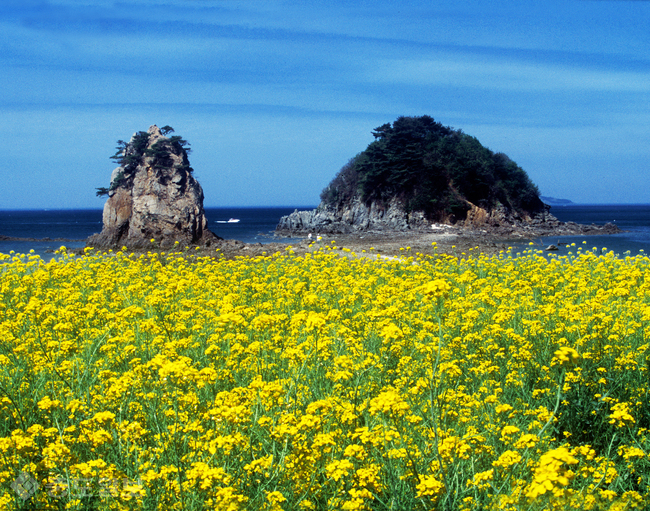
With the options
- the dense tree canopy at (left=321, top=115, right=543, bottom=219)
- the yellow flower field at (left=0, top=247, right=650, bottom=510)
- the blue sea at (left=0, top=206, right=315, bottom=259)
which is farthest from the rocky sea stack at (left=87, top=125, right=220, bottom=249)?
the yellow flower field at (left=0, top=247, right=650, bottom=510)

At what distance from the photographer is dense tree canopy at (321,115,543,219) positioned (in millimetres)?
58281

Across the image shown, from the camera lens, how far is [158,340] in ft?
18.0

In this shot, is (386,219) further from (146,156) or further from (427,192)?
(146,156)

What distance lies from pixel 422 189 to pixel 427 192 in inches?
30.2

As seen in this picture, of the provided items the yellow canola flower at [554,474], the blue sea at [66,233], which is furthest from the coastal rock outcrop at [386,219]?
the yellow canola flower at [554,474]

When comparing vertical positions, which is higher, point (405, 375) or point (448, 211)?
point (448, 211)

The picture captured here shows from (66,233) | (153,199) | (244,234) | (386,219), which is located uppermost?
(153,199)

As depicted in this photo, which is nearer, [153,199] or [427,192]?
[153,199]

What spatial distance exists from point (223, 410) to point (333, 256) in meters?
11.5

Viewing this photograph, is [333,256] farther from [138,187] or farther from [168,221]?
[138,187]

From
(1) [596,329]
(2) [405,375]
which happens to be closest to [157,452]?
(2) [405,375]

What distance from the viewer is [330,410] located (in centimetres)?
374

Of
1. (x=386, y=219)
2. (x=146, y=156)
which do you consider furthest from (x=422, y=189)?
(x=146, y=156)

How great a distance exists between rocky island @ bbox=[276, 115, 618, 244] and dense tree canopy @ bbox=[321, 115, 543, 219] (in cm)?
11
